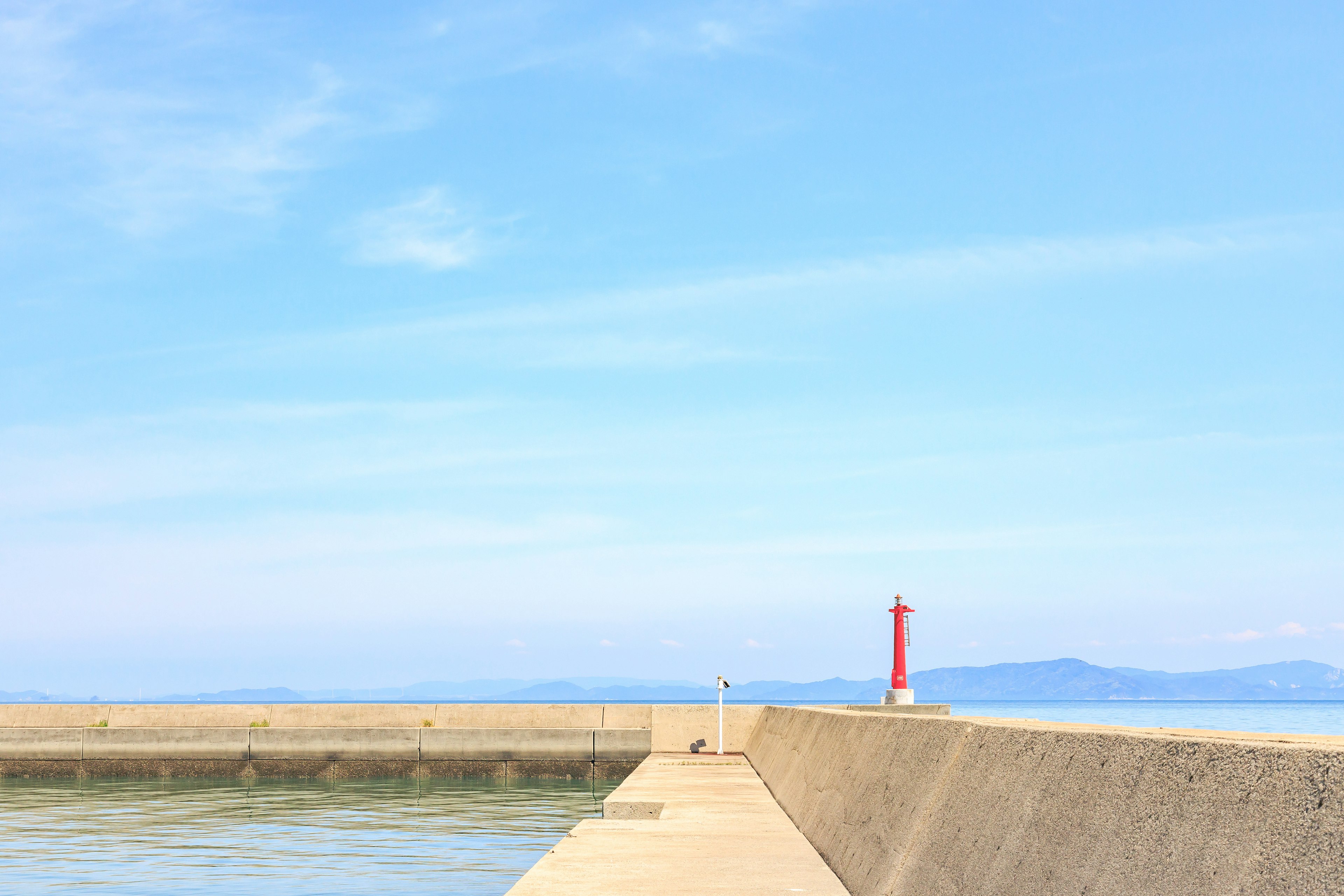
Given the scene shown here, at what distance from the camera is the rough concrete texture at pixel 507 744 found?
29.9 m

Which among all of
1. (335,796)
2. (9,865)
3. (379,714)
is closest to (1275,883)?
(9,865)

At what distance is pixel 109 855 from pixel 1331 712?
21445 centimetres

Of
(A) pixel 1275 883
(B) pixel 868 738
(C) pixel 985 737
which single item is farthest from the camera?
(B) pixel 868 738

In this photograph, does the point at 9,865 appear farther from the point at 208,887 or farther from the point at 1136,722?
the point at 1136,722

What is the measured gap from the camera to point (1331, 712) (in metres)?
196

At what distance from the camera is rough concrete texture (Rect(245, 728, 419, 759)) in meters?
30.1

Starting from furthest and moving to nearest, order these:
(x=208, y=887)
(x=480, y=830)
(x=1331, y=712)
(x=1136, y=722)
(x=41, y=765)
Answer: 1. (x=1331, y=712)
2. (x=1136, y=722)
3. (x=41, y=765)
4. (x=480, y=830)
5. (x=208, y=887)

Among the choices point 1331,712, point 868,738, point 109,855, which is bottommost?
point 1331,712

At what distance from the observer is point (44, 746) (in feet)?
99.0

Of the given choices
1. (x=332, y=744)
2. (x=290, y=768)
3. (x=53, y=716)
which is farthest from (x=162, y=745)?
(x=53, y=716)

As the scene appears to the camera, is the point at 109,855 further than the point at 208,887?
Yes

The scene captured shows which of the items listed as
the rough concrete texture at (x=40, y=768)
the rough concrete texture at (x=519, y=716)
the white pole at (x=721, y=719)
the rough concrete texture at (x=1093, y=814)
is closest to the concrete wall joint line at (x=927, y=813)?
the rough concrete texture at (x=1093, y=814)

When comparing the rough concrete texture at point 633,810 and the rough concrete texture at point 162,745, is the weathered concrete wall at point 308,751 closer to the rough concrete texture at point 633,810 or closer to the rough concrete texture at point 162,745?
the rough concrete texture at point 162,745

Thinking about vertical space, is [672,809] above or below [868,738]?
below
